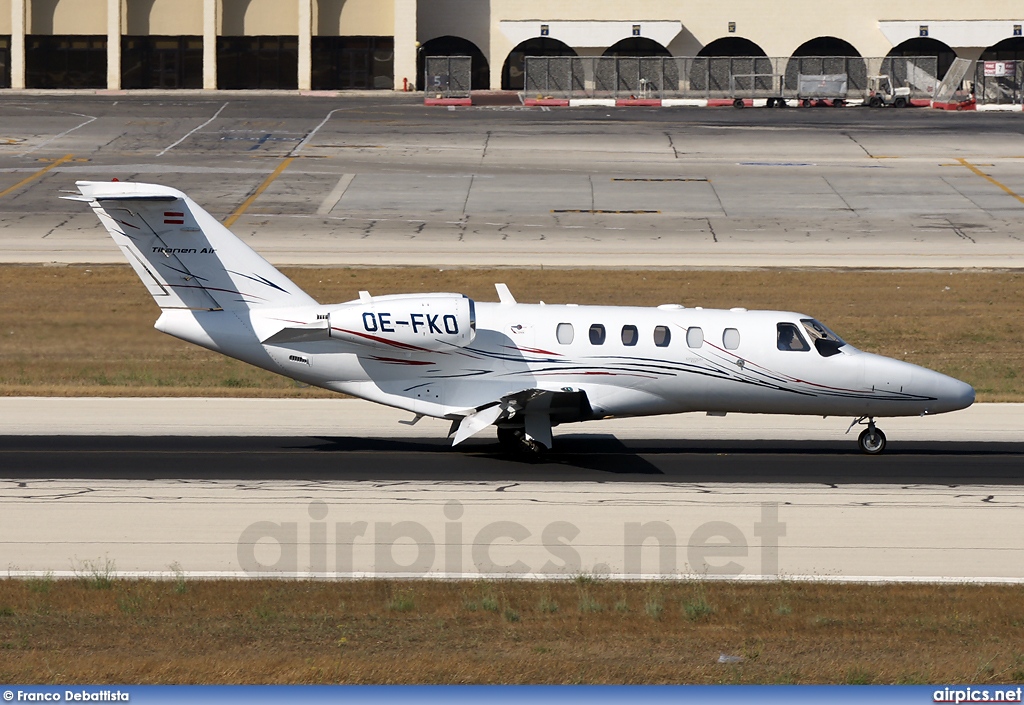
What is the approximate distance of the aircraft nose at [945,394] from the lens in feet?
82.0

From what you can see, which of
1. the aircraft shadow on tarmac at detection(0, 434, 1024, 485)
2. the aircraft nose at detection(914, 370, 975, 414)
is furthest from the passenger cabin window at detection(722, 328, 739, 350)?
the aircraft nose at detection(914, 370, 975, 414)

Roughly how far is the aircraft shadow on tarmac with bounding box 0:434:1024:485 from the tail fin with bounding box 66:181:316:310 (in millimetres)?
2849

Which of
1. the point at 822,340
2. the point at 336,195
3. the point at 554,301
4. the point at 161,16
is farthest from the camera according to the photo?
the point at 161,16

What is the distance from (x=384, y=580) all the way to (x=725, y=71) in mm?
79175

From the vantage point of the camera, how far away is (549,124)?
74.9m

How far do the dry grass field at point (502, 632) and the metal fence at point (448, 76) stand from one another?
73.6 metres

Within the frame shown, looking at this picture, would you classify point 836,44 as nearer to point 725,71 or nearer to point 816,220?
point 725,71

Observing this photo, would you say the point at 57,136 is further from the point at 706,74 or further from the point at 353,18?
the point at 706,74

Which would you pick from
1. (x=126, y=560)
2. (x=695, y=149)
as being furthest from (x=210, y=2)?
(x=126, y=560)

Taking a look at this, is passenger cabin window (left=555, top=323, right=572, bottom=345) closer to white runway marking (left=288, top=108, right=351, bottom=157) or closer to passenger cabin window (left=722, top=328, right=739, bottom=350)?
passenger cabin window (left=722, top=328, right=739, bottom=350)

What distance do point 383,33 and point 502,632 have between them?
3337 inches

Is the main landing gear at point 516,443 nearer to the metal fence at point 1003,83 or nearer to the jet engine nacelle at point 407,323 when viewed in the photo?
the jet engine nacelle at point 407,323

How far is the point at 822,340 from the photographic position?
82.5 feet

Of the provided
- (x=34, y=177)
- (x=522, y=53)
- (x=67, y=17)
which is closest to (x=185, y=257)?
(x=34, y=177)
